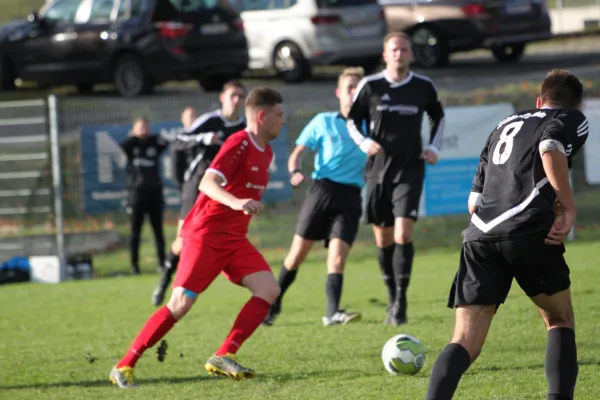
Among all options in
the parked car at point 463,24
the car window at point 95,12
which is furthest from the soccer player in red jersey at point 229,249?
the parked car at point 463,24

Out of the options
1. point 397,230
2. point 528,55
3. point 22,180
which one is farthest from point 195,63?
point 397,230

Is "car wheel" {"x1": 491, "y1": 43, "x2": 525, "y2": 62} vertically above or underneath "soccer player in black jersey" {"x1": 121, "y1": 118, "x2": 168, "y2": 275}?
above

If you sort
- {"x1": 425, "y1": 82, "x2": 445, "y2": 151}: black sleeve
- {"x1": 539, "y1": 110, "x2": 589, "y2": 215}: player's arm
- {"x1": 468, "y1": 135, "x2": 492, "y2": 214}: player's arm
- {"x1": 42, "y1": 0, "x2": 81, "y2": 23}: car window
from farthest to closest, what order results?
1. {"x1": 42, "y1": 0, "x2": 81, "y2": 23}: car window
2. {"x1": 425, "y1": 82, "x2": 445, "y2": 151}: black sleeve
3. {"x1": 468, "y1": 135, "x2": 492, "y2": 214}: player's arm
4. {"x1": 539, "y1": 110, "x2": 589, "y2": 215}: player's arm

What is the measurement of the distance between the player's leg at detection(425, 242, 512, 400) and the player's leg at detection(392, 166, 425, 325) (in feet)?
11.0

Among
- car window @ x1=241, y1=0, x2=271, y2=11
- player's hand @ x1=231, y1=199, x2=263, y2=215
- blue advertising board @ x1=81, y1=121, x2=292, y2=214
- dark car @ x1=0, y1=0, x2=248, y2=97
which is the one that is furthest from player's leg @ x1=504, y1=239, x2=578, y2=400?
car window @ x1=241, y1=0, x2=271, y2=11

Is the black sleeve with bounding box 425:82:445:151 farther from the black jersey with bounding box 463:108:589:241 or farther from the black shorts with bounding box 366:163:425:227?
the black jersey with bounding box 463:108:589:241

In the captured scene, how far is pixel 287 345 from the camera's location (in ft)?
27.2

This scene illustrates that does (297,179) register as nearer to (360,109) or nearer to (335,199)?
(335,199)

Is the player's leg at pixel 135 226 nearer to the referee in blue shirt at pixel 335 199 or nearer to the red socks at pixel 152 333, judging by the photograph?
the referee in blue shirt at pixel 335 199

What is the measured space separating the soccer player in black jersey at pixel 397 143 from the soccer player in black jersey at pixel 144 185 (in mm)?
6050

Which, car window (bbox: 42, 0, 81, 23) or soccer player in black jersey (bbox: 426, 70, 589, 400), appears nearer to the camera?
soccer player in black jersey (bbox: 426, 70, 589, 400)

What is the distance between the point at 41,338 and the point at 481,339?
5049mm

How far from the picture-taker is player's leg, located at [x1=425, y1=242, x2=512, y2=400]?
17.5ft

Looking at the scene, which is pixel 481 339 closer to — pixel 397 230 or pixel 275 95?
pixel 275 95
